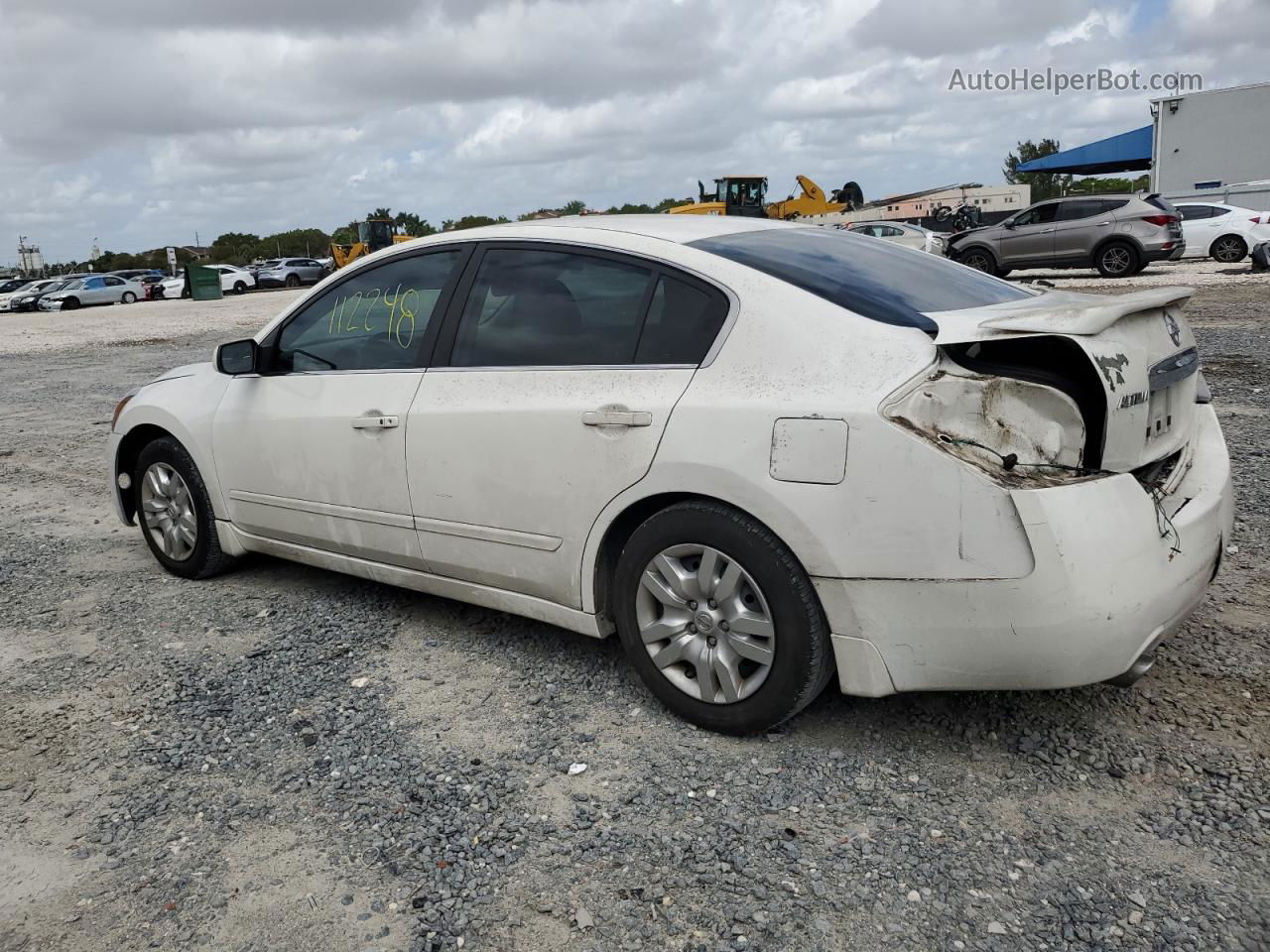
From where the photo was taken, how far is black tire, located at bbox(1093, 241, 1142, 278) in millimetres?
19000

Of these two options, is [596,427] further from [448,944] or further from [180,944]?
[180,944]

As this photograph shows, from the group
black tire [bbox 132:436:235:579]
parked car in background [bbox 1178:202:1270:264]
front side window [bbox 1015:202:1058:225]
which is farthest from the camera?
parked car in background [bbox 1178:202:1270:264]

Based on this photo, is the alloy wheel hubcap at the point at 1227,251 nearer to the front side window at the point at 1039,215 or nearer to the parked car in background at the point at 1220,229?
the parked car in background at the point at 1220,229

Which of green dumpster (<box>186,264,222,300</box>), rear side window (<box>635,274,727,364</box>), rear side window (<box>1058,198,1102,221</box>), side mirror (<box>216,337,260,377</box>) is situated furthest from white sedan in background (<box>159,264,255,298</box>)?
rear side window (<box>635,274,727,364</box>)

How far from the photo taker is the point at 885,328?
294 centimetres

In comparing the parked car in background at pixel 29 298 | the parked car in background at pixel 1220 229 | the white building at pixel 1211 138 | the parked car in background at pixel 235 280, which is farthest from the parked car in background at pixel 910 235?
the parked car in background at pixel 29 298

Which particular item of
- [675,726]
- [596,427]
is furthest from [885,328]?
[675,726]

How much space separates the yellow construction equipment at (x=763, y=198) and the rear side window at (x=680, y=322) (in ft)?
91.5

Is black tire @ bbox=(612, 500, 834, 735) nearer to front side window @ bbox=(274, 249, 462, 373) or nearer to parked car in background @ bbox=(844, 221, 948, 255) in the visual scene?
front side window @ bbox=(274, 249, 462, 373)

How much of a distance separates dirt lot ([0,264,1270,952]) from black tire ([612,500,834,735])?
12 centimetres

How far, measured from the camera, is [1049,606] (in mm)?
2607

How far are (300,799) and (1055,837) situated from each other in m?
2.10

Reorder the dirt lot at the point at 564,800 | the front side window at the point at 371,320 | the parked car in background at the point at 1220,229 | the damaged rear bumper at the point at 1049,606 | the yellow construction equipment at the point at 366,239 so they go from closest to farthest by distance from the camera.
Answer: the dirt lot at the point at 564,800
the damaged rear bumper at the point at 1049,606
the front side window at the point at 371,320
the parked car in background at the point at 1220,229
the yellow construction equipment at the point at 366,239

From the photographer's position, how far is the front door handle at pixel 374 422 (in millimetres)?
3848
